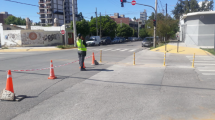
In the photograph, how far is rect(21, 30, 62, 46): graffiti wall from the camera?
104 ft

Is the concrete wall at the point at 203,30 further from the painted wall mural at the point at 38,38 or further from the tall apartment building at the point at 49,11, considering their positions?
the tall apartment building at the point at 49,11

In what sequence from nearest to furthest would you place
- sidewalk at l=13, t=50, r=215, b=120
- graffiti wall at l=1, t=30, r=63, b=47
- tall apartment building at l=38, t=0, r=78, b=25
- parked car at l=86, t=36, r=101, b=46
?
sidewalk at l=13, t=50, r=215, b=120
graffiti wall at l=1, t=30, r=63, b=47
parked car at l=86, t=36, r=101, b=46
tall apartment building at l=38, t=0, r=78, b=25

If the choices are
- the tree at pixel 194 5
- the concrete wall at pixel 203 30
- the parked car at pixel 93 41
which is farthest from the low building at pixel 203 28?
the tree at pixel 194 5

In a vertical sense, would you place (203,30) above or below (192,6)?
below

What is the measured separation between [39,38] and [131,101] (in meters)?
31.1

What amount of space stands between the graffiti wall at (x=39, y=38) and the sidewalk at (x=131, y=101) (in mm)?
26944

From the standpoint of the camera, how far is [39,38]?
33.7m

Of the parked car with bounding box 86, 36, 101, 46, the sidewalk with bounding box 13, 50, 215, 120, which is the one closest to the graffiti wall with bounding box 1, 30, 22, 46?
the parked car with bounding box 86, 36, 101, 46

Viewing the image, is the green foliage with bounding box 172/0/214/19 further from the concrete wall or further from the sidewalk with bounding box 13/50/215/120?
the sidewalk with bounding box 13/50/215/120

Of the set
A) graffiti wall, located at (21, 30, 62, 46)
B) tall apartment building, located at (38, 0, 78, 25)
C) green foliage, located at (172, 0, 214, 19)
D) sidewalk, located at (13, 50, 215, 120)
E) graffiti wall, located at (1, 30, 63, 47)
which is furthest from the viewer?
tall apartment building, located at (38, 0, 78, 25)

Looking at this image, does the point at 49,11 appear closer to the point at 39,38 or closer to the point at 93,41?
the point at 39,38

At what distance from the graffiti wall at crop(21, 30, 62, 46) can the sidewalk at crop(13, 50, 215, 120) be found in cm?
2694

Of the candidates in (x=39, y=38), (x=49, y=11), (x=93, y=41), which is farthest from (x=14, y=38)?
(x=49, y=11)

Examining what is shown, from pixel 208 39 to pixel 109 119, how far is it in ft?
88.3
